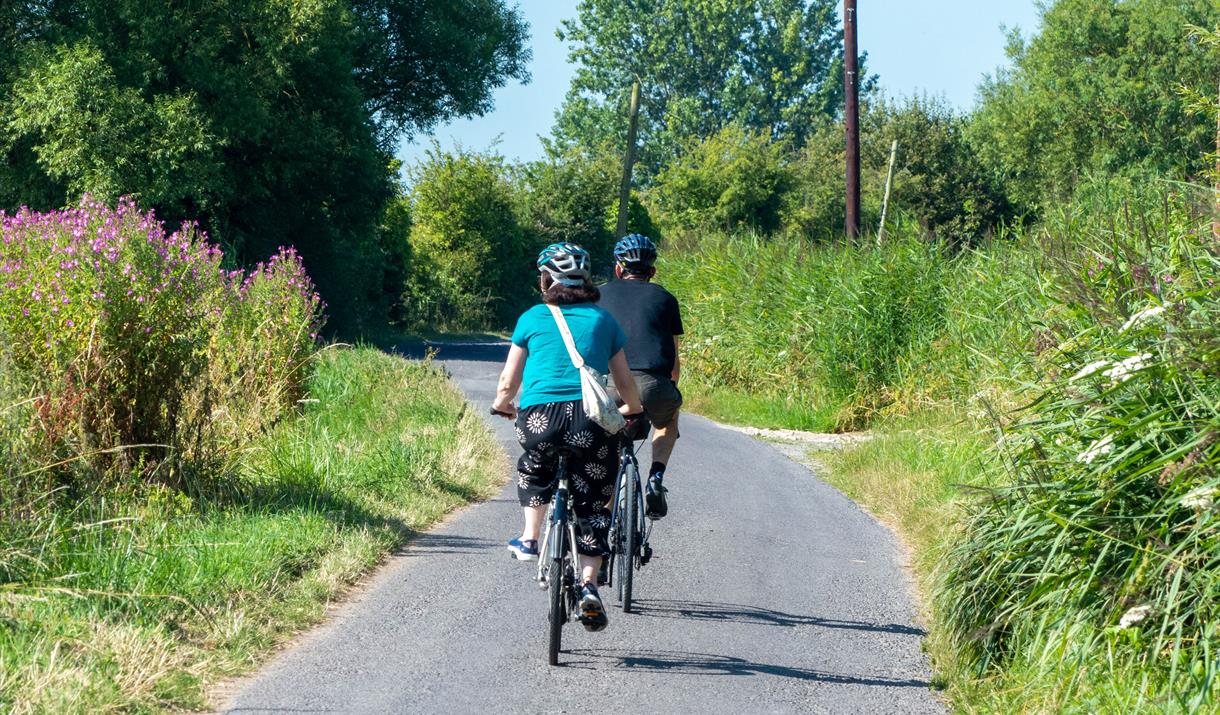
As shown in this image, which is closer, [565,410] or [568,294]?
[565,410]

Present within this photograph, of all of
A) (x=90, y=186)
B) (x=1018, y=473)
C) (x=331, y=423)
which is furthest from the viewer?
(x=90, y=186)

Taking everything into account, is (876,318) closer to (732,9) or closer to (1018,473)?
(1018,473)

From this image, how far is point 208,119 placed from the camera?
94.6 ft

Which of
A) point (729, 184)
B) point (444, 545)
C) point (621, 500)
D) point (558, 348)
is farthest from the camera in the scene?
point (729, 184)

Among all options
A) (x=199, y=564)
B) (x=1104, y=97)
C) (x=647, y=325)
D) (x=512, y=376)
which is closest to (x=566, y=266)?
(x=512, y=376)

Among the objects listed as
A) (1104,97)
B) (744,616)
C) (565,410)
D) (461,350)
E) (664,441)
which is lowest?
(744,616)

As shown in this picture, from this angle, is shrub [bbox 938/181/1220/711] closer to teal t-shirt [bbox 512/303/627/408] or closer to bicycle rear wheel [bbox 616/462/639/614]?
bicycle rear wheel [bbox 616/462/639/614]

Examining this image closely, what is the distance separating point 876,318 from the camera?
62.9 feet

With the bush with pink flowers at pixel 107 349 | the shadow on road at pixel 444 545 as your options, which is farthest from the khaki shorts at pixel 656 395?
the bush with pink flowers at pixel 107 349

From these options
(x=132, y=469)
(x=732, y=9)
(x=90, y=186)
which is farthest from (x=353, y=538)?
(x=732, y=9)

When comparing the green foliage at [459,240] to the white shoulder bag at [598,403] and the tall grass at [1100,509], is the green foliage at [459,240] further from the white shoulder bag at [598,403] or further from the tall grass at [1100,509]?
the white shoulder bag at [598,403]

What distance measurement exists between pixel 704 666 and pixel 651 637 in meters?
0.58

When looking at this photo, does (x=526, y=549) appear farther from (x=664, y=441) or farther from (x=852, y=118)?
(x=852, y=118)

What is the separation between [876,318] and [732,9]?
63.6 m
